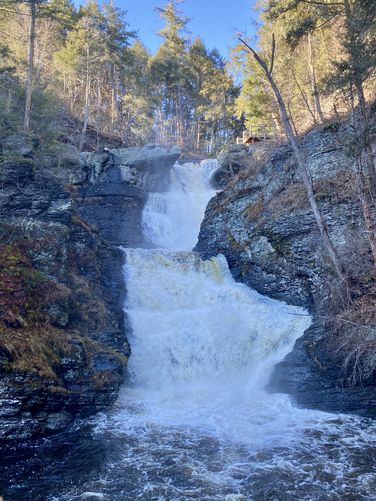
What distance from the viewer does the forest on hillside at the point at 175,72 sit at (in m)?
12.6

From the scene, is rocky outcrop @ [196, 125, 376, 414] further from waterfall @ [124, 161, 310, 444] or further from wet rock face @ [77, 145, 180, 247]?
wet rock face @ [77, 145, 180, 247]

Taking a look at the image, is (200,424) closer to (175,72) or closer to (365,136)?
(365,136)

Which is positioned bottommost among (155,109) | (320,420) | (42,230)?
(320,420)

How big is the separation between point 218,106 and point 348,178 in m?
27.2

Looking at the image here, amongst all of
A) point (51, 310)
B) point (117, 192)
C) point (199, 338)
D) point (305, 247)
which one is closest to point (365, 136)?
point (305, 247)

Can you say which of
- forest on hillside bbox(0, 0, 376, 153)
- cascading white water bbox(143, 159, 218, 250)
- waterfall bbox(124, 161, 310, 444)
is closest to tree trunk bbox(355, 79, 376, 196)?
forest on hillside bbox(0, 0, 376, 153)

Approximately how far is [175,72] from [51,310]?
121ft

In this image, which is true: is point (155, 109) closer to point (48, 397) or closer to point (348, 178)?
point (348, 178)

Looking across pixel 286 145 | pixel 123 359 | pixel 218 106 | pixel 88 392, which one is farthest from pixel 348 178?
pixel 218 106

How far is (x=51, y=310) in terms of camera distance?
10406 mm

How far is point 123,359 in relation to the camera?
1084 centimetres

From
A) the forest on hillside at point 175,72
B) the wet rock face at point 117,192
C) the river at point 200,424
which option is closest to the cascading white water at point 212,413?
the river at point 200,424

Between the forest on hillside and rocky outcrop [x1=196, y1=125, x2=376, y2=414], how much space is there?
256cm

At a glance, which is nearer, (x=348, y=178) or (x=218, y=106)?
(x=348, y=178)
